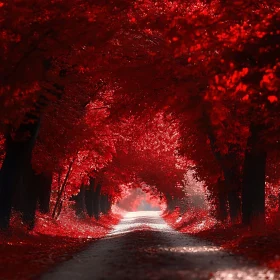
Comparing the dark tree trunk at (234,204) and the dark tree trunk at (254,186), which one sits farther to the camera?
the dark tree trunk at (234,204)

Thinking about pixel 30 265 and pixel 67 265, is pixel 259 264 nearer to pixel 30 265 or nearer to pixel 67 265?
pixel 67 265

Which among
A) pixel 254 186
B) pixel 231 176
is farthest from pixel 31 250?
pixel 231 176

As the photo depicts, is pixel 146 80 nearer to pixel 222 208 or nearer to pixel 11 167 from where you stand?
pixel 11 167

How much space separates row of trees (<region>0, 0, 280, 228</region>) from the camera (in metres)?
18.5

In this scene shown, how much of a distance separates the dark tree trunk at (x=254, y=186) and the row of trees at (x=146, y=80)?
1.6 inches

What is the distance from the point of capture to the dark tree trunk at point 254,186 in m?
26.9

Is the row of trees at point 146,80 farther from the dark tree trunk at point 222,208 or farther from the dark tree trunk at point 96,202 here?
the dark tree trunk at point 96,202

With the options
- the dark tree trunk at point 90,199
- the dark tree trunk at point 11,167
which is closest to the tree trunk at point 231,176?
the dark tree trunk at point 11,167

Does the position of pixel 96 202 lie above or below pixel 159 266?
above

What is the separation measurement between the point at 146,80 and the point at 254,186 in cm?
724

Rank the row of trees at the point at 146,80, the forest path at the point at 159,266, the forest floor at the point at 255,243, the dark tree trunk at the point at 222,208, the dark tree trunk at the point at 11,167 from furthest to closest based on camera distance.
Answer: the dark tree trunk at the point at 222,208, the dark tree trunk at the point at 11,167, the row of trees at the point at 146,80, the forest floor at the point at 255,243, the forest path at the point at 159,266

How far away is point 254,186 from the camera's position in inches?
1078

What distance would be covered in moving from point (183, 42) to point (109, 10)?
10.3ft

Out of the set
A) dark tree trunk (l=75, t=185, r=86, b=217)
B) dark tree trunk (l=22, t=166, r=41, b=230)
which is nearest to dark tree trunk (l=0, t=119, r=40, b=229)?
dark tree trunk (l=22, t=166, r=41, b=230)
